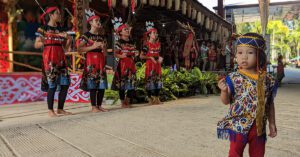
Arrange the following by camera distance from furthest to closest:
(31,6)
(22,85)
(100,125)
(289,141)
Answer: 1. (31,6)
2. (22,85)
3. (100,125)
4. (289,141)

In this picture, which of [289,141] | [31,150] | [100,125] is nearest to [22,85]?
[100,125]

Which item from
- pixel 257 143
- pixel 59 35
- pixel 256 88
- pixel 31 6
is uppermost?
pixel 31 6

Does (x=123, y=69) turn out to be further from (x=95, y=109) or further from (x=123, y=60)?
(x=95, y=109)

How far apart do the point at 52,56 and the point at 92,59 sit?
73 cm

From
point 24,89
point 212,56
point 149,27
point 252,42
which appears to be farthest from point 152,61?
point 212,56

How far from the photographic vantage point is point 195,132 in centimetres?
375

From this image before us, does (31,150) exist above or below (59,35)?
below

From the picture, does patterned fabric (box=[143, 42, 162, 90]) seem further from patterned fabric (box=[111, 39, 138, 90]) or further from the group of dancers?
patterned fabric (box=[111, 39, 138, 90])

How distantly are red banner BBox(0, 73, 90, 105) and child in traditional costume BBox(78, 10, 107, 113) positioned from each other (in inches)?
67.3

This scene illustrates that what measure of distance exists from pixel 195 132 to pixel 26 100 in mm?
4994

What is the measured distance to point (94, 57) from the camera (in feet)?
17.5

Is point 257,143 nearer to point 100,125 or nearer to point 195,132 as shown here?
point 195,132

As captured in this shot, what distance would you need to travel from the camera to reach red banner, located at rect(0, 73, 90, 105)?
6.94 m

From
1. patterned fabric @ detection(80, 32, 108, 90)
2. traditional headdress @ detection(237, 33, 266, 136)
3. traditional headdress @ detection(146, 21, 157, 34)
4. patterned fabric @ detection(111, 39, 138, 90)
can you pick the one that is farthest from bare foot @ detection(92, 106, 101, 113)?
traditional headdress @ detection(237, 33, 266, 136)
